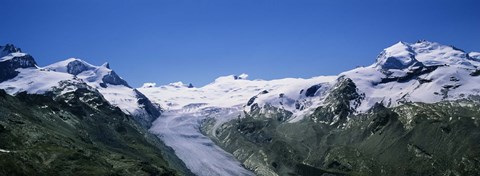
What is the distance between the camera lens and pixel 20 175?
198 meters

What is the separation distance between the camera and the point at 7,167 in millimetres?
197500

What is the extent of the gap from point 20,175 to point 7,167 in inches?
219
